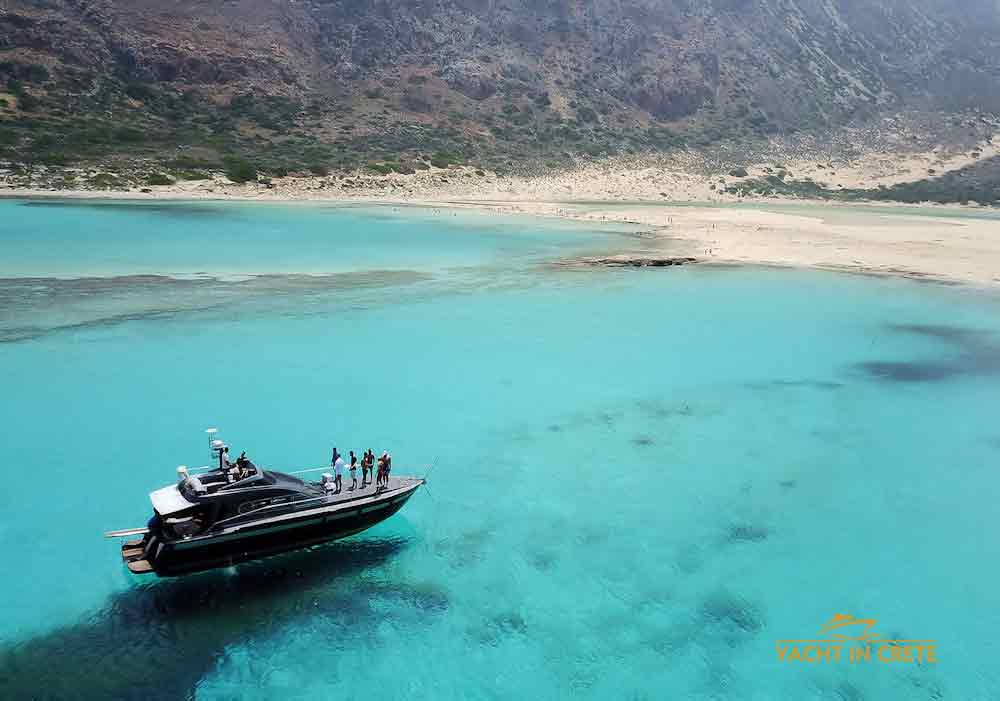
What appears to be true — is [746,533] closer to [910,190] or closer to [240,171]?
[240,171]

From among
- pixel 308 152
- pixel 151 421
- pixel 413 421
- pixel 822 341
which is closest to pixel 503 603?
pixel 413 421

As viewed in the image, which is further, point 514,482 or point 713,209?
point 713,209

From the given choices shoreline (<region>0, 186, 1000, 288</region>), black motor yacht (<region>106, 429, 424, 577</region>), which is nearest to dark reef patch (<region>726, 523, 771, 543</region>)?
black motor yacht (<region>106, 429, 424, 577</region>)

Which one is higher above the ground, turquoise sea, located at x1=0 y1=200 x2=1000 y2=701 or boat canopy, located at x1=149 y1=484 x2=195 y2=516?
boat canopy, located at x1=149 y1=484 x2=195 y2=516

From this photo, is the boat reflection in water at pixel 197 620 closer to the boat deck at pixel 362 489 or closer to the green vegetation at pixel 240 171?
the boat deck at pixel 362 489

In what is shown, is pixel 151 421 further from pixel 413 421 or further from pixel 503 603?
pixel 503 603

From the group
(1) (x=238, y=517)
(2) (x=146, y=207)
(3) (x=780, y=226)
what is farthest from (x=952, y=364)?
(2) (x=146, y=207)
